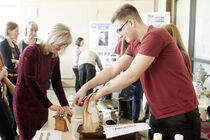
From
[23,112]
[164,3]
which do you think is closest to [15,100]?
[23,112]

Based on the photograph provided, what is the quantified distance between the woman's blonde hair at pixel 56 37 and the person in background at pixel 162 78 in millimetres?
404

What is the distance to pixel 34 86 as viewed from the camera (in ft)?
4.70

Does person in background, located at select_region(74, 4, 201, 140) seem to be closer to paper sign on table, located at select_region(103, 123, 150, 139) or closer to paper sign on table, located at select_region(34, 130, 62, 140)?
paper sign on table, located at select_region(103, 123, 150, 139)

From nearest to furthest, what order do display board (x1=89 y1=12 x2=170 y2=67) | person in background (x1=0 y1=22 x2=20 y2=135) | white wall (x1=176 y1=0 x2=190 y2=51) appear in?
person in background (x1=0 y1=22 x2=20 y2=135)
white wall (x1=176 y1=0 x2=190 y2=51)
display board (x1=89 y1=12 x2=170 y2=67)

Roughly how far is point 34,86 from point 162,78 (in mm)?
A: 800

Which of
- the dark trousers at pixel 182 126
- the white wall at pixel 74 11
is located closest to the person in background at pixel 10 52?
the dark trousers at pixel 182 126

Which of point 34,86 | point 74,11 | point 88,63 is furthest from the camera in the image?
point 74,11

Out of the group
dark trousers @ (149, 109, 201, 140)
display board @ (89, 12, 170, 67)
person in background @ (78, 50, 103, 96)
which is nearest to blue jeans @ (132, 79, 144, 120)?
person in background @ (78, 50, 103, 96)

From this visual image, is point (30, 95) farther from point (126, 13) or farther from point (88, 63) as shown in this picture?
point (88, 63)

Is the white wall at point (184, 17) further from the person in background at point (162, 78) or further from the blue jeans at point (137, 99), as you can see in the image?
the person in background at point (162, 78)

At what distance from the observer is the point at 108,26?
5691 millimetres

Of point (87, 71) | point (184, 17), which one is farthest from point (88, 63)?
point (184, 17)

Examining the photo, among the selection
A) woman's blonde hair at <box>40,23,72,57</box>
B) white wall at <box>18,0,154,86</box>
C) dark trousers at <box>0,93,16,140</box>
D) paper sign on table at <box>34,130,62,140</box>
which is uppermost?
white wall at <box>18,0,154,86</box>

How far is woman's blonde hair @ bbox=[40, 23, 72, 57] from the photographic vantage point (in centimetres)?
145
